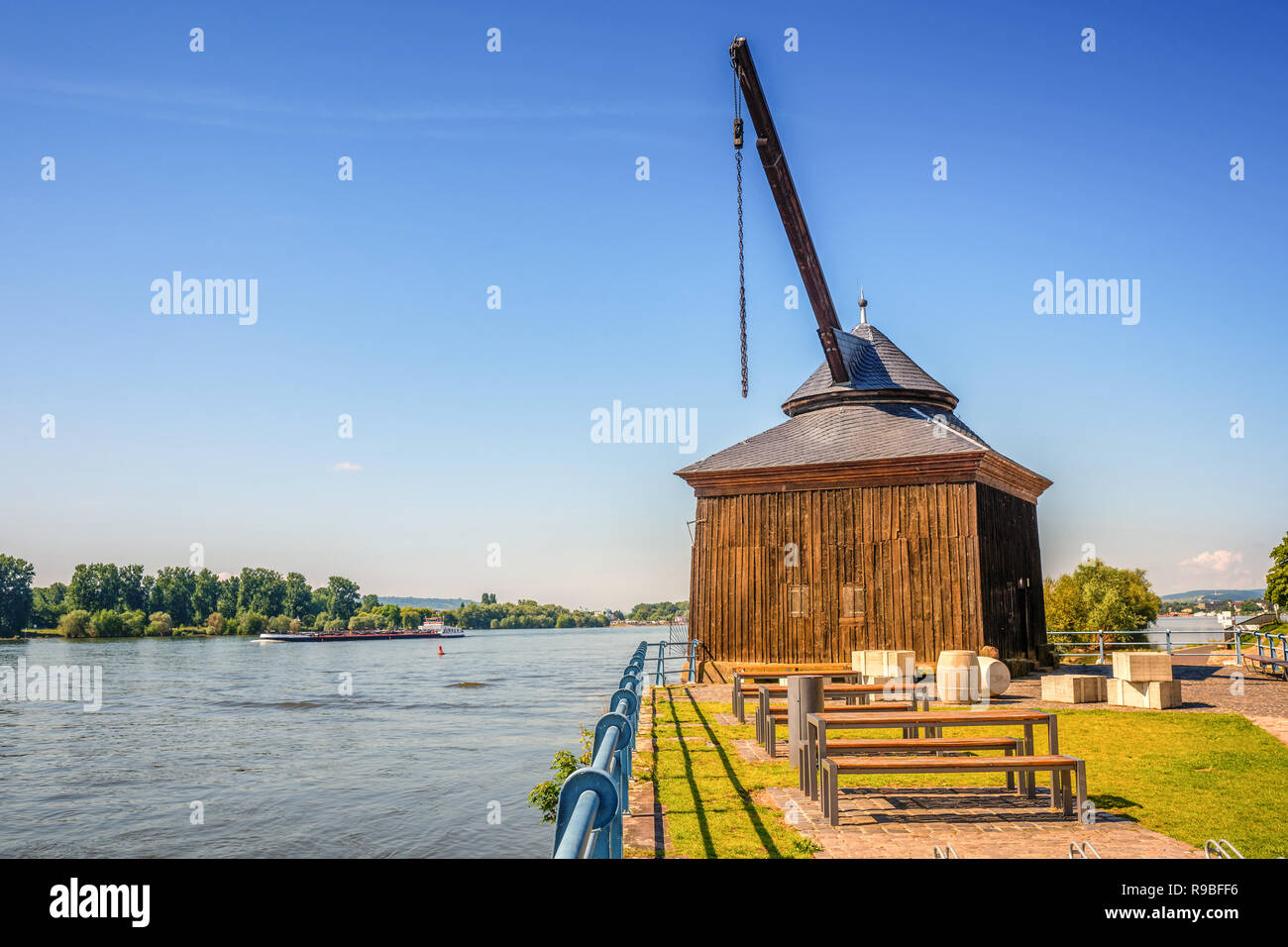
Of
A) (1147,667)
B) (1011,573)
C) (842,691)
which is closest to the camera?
(842,691)

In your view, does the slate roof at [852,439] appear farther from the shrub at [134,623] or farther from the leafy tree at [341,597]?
the leafy tree at [341,597]

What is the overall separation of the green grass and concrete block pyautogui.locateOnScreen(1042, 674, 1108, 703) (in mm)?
1616

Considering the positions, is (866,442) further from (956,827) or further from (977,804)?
(956,827)

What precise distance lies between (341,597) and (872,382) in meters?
142

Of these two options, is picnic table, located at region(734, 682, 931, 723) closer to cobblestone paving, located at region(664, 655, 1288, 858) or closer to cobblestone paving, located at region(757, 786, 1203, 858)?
cobblestone paving, located at region(664, 655, 1288, 858)

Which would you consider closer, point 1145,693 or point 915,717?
point 915,717

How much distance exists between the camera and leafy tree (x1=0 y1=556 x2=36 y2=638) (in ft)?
342

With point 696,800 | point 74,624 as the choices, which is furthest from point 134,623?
point 696,800

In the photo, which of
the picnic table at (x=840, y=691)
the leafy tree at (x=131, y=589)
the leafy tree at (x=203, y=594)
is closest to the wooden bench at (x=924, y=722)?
the picnic table at (x=840, y=691)

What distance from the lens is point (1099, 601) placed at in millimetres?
64750

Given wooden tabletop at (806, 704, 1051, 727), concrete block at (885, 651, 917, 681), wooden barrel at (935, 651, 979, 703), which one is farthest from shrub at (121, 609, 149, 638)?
wooden tabletop at (806, 704, 1051, 727)
